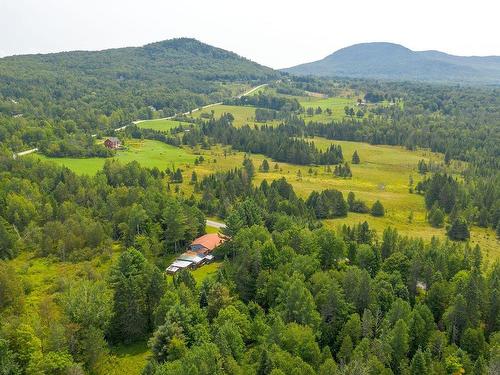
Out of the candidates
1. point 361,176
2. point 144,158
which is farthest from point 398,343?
point 144,158

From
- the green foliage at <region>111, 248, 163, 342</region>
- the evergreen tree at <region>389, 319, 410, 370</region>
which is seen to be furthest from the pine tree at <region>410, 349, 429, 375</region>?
the green foliage at <region>111, 248, 163, 342</region>

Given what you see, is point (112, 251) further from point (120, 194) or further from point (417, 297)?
point (417, 297)

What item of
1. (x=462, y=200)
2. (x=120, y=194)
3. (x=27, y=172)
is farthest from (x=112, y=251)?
(x=462, y=200)

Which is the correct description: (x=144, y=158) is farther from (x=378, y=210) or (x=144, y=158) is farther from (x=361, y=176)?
A: (x=378, y=210)

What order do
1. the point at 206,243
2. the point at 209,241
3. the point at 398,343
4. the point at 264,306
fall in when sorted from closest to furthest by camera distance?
the point at 398,343
the point at 264,306
the point at 206,243
the point at 209,241

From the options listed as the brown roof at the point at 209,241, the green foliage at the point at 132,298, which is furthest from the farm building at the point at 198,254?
the green foliage at the point at 132,298

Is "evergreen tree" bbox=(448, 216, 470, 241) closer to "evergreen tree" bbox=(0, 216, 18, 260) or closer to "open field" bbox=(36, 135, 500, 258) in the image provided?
"open field" bbox=(36, 135, 500, 258)

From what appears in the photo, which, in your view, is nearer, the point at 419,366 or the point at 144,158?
the point at 419,366
